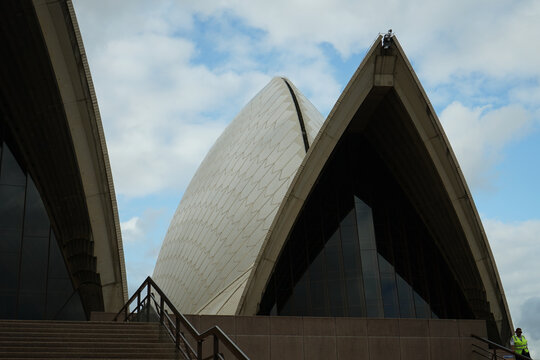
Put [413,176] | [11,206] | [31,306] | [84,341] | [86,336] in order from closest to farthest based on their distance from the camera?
1. [84,341]
2. [86,336]
3. [31,306]
4. [11,206]
5. [413,176]

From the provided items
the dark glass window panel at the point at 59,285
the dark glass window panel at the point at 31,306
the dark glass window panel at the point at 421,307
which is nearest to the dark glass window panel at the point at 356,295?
the dark glass window panel at the point at 421,307

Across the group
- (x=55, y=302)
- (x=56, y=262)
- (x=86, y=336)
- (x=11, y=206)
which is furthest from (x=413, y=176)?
(x=86, y=336)

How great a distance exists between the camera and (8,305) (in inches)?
663

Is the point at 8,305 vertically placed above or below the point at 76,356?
above

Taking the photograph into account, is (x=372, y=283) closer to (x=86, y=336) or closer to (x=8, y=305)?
(x=8, y=305)

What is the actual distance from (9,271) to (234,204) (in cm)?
851

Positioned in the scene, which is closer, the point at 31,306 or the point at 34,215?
the point at 31,306

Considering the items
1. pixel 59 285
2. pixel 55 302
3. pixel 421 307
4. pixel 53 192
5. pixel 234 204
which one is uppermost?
pixel 234 204

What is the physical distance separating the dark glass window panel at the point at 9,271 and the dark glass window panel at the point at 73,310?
51.9 inches

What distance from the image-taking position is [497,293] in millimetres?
18297

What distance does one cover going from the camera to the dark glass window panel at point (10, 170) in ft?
59.1

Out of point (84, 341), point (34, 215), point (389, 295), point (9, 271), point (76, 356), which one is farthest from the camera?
point (389, 295)

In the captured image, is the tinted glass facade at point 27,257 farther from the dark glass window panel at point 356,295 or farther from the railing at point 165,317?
the dark glass window panel at point 356,295

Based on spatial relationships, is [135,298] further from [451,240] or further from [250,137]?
[250,137]
